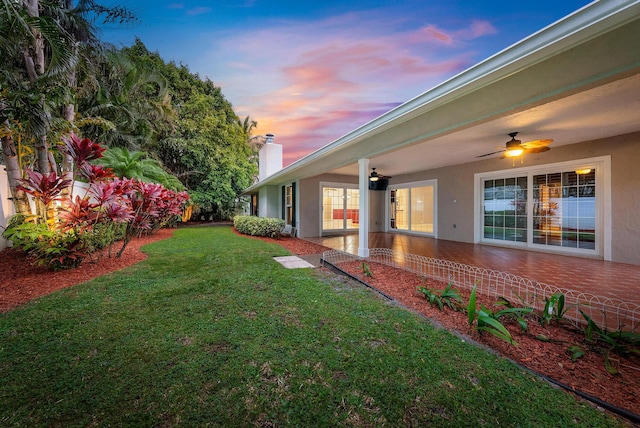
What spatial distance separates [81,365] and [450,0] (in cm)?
764

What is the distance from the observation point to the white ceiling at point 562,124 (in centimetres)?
341

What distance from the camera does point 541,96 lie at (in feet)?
8.99

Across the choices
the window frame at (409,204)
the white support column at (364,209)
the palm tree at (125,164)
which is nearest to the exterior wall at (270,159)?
the palm tree at (125,164)

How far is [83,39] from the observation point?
21.8 feet

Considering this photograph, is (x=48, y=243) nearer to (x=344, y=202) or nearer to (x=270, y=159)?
(x=344, y=202)

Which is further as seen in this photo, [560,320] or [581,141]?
[581,141]

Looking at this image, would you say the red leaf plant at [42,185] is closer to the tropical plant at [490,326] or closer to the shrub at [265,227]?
the shrub at [265,227]

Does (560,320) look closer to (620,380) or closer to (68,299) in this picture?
(620,380)

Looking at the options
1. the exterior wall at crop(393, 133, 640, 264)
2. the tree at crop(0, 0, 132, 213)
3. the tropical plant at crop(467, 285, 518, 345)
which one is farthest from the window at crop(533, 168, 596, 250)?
the tree at crop(0, 0, 132, 213)

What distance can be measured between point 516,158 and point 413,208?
14.0 ft

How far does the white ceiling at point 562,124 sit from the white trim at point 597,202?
23.2 inches

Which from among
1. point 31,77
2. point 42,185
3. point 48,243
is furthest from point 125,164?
point 48,243

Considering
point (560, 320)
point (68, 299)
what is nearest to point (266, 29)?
point (68, 299)

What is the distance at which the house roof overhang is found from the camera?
6.57ft
